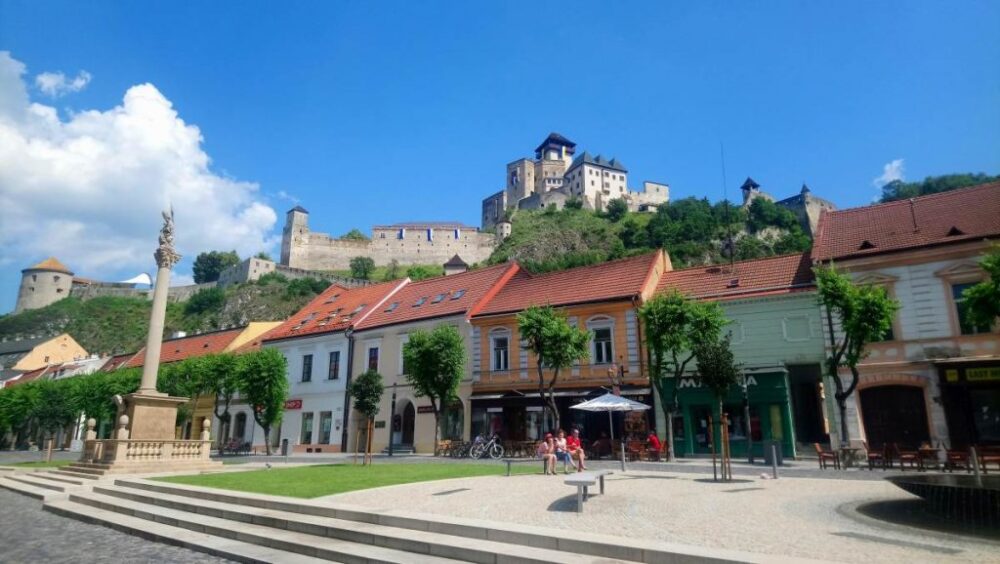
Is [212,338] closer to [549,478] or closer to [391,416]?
[391,416]

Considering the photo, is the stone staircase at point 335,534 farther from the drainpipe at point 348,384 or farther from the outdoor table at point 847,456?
the drainpipe at point 348,384

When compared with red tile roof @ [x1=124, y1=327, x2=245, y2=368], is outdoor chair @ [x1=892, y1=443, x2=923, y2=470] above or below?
below

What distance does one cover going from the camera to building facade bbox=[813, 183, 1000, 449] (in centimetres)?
2117

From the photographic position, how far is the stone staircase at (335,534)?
26.0 feet

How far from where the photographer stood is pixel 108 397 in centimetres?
4197

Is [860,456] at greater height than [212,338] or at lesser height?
lesser

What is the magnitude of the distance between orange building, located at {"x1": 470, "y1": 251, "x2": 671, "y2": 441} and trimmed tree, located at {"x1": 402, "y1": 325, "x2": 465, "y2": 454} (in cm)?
310

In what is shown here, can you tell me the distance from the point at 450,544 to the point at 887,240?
24.1 metres

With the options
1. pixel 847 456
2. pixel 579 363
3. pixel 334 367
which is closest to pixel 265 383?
pixel 334 367

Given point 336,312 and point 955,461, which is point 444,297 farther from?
point 955,461

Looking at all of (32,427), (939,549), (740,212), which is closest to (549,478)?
(939,549)

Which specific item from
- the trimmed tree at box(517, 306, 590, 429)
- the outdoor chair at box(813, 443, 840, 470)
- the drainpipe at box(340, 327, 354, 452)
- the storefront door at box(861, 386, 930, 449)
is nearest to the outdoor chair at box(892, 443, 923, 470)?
the outdoor chair at box(813, 443, 840, 470)

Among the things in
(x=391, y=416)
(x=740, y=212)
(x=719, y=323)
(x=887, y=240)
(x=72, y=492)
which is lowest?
(x=72, y=492)

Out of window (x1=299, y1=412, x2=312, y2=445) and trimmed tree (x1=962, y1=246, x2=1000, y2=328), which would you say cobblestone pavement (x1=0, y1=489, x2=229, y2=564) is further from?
window (x1=299, y1=412, x2=312, y2=445)
